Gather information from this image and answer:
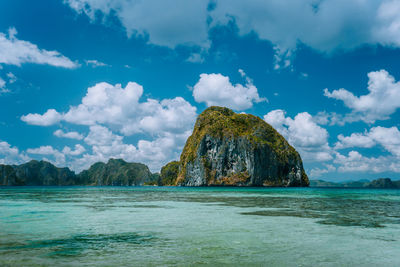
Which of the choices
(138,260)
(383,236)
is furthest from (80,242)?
(383,236)

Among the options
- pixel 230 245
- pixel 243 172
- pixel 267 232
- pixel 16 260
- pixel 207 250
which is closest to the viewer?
pixel 16 260

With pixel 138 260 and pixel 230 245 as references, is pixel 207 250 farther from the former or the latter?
pixel 138 260

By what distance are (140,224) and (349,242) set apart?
11292 millimetres

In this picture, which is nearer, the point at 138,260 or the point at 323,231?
the point at 138,260

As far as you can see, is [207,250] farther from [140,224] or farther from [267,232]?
[140,224]

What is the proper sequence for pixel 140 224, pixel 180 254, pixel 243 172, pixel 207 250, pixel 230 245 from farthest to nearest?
pixel 243 172 → pixel 140 224 → pixel 230 245 → pixel 207 250 → pixel 180 254

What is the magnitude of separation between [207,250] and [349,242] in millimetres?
6328

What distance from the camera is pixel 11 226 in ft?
53.1

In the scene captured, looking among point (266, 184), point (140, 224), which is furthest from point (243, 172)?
point (140, 224)

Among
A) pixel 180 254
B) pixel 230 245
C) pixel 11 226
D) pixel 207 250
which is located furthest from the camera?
pixel 11 226

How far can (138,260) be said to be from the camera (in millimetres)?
9000

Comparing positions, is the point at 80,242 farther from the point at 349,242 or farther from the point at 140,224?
the point at 349,242

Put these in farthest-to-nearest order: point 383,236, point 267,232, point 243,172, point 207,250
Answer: point 243,172, point 267,232, point 383,236, point 207,250

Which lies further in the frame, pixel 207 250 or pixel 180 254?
pixel 207 250
